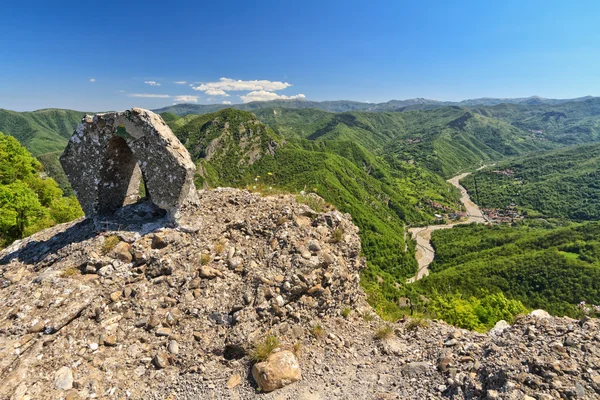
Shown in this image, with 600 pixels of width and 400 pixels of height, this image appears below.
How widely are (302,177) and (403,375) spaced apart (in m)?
132

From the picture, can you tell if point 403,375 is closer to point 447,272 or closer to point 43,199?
point 43,199

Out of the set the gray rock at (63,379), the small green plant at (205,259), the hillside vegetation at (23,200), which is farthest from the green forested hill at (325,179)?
the gray rock at (63,379)

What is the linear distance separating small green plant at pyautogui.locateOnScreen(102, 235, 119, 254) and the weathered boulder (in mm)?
6101

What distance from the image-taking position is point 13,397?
5.70 m

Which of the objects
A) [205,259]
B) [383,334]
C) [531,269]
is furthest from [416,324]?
[531,269]

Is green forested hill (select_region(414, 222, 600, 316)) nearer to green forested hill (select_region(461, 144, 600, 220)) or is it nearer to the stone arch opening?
the stone arch opening

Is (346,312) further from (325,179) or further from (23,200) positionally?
(325,179)

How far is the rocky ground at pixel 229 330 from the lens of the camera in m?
6.15

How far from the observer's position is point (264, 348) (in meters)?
7.14

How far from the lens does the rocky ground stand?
20.2 ft

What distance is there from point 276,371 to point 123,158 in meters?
9.84

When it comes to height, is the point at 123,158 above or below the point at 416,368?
above

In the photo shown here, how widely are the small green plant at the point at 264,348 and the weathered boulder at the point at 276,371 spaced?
132 mm

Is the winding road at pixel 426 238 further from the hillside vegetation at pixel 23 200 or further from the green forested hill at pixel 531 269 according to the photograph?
the hillside vegetation at pixel 23 200
